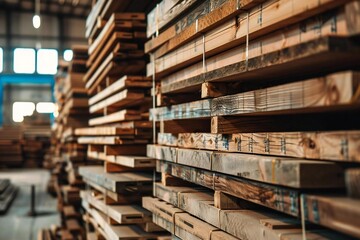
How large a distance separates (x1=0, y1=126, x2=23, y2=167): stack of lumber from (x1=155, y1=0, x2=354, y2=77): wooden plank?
1954 centimetres

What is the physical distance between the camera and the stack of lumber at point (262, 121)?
5.65ft

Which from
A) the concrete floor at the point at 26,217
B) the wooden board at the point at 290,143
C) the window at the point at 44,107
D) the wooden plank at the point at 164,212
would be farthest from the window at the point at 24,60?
the wooden board at the point at 290,143

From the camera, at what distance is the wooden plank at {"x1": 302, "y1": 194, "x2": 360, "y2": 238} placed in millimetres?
1513

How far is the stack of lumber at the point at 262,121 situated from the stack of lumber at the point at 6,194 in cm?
820

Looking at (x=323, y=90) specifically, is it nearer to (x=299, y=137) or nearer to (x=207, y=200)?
(x=299, y=137)

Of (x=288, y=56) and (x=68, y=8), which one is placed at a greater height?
(x=68, y=8)

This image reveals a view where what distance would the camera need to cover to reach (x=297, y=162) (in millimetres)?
1843

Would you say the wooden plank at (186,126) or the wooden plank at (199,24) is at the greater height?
the wooden plank at (199,24)

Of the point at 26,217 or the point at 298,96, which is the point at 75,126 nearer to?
the point at 26,217

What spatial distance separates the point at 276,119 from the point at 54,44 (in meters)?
25.5

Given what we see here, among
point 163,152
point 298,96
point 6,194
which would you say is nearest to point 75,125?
point 163,152

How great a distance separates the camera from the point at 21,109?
27578mm

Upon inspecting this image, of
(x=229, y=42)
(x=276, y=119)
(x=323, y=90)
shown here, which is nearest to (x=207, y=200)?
(x=276, y=119)

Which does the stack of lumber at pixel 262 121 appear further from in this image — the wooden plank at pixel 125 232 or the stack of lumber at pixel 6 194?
the stack of lumber at pixel 6 194
